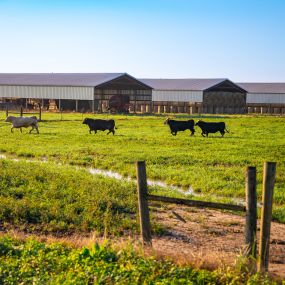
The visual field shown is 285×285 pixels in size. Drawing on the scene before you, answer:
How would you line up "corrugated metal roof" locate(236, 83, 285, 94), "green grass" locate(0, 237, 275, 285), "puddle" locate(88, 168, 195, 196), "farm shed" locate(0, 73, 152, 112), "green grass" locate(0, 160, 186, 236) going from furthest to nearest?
"corrugated metal roof" locate(236, 83, 285, 94) → "farm shed" locate(0, 73, 152, 112) → "puddle" locate(88, 168, 195, 196) → "green grass" locate(0, 160, 186, 236) → "green grass" locate(0, 237, 275, 285)

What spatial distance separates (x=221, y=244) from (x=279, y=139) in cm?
1785

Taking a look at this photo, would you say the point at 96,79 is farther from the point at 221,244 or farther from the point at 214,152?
the point at 221,244

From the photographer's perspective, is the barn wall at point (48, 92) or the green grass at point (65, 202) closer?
the green grass at point (65, 202)

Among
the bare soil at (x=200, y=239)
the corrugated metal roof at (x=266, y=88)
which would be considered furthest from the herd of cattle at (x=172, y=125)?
the corrugated metal roof at (x=266, y=88)

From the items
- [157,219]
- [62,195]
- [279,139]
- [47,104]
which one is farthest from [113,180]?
[47,104]

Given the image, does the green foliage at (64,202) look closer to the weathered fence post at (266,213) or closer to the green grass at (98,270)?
the green grass at (98,270)

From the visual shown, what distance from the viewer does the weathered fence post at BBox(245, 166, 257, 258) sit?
24.2 feet

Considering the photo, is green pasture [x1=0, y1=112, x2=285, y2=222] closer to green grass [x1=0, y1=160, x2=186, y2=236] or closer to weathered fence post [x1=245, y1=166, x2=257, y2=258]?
green grass [x1=0, y1=160, x2=186, y2=236]

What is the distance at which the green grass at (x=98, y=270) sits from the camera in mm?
6773

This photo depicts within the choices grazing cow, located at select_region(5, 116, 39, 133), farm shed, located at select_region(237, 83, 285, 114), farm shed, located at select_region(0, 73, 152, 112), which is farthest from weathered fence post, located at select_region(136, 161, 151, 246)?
farm shed, located at select_region(237, 83, 285, 114)

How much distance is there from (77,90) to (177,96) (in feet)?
44.6

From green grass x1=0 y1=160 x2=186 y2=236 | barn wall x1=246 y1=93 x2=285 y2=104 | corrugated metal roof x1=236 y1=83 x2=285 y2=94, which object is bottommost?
green grass x1=0 y1=160 x2=186 y2=236

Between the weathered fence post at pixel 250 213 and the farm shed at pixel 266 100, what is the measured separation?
6107 cm

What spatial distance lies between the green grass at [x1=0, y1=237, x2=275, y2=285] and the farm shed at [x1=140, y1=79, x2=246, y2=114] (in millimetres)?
52539
